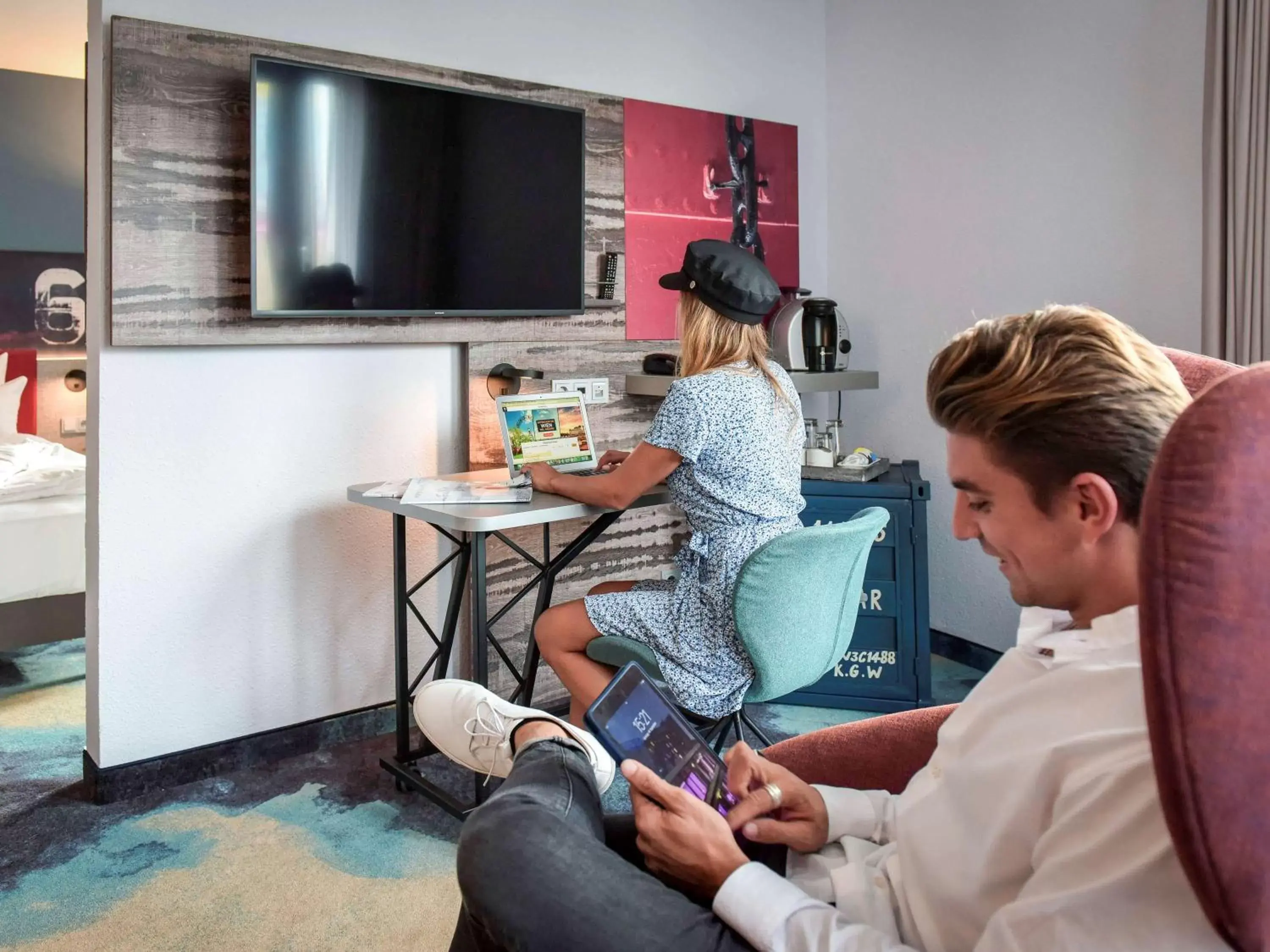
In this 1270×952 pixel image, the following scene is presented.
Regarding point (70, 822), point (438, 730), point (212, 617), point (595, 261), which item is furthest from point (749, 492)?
point (70, 822)

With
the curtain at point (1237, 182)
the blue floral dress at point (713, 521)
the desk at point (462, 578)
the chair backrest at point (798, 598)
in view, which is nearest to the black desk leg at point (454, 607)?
the desk at point (462, 578)

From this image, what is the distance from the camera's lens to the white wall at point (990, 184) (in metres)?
2.90

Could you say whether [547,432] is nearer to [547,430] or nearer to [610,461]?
[547,430]

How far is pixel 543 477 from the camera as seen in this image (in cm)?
250

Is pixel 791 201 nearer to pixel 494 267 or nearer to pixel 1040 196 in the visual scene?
pixel 1040 196

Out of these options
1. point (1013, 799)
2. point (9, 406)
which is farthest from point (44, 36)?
point (1013, 799)

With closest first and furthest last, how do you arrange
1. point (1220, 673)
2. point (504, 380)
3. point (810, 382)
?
point (1220, 673), point (504, 380), point (810, 382)

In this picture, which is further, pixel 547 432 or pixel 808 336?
pixel 808 336

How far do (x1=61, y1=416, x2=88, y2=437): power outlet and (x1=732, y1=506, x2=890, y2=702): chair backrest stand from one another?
3500 mm

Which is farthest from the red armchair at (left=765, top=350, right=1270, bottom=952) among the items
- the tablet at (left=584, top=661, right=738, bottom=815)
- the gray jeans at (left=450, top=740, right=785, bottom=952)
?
the tablet at (left=584, top=661, right=738, bottom=815)

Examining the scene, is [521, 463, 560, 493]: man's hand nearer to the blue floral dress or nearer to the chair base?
the blue floral dress

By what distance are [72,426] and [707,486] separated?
3384mm

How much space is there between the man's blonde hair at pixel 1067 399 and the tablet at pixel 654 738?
0.56 meters

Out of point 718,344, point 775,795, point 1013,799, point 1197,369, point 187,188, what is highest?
point 187,188
